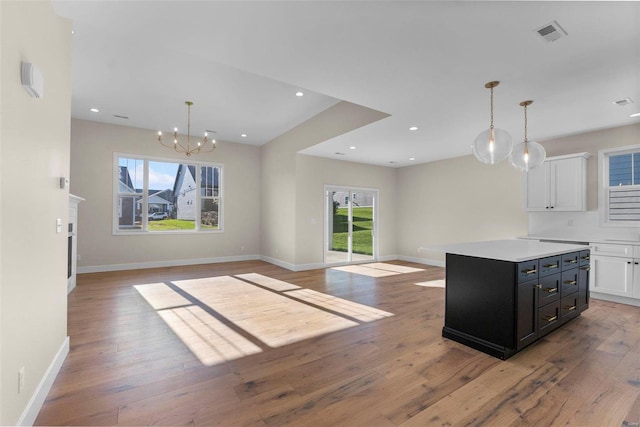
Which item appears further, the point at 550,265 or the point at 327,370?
the point at 550,265

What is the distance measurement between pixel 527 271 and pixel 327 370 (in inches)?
78.4

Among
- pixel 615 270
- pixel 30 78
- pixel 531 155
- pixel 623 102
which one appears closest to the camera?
pixel 30 78

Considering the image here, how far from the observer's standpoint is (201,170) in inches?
291

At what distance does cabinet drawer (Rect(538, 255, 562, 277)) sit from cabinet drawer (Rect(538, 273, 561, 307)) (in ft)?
0.17

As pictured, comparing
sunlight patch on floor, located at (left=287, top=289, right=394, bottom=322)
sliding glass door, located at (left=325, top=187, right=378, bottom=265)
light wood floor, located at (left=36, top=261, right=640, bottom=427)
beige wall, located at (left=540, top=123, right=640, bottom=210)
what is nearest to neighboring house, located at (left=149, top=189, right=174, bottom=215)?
light wood floor, located at (left=36, top=261, right=640, bottom=427)

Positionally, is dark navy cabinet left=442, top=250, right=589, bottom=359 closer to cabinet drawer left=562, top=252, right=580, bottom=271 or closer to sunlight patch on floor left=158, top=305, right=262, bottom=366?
cabinet drawer left=562, top=252, right=580, bottom=271

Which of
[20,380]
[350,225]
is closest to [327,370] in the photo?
[20,380]

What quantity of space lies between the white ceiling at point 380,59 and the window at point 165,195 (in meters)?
1.93

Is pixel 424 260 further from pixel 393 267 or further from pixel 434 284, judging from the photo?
pixel 434 284

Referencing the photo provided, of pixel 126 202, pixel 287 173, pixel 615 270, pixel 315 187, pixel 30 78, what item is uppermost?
pixel 287 173

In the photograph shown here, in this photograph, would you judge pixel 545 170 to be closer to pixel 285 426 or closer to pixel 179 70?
pixel 285 426

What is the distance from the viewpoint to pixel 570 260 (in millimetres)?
3254

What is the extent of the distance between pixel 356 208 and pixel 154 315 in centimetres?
524

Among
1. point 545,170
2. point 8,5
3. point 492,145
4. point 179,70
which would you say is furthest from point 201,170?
point 545,170
